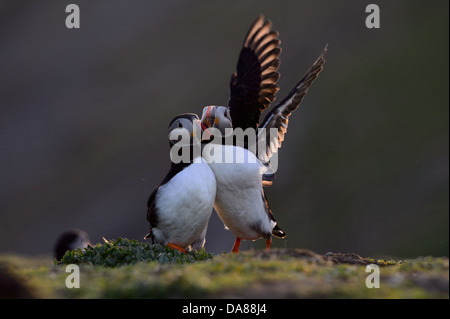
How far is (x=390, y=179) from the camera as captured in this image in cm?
2477

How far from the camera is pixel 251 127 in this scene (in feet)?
29.7

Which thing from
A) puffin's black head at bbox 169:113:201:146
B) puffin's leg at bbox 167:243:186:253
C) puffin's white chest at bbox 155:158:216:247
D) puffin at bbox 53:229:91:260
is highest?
puffin's black head at bbox 169:113:201:146

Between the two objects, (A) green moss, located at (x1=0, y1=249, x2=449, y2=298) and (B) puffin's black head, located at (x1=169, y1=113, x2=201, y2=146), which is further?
(B) puffin's black head, located at (x1=169, y1=113, x2=201, y2=146)

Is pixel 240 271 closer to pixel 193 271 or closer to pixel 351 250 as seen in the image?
pixel 193 271

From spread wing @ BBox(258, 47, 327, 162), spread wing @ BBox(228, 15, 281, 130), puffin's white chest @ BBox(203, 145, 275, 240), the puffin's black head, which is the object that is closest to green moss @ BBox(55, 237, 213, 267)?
puffin's white chest @ BBox(203, 145, 275, 240)

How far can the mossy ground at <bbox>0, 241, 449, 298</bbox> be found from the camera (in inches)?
186

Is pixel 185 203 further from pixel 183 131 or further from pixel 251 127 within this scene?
pixel 251 127

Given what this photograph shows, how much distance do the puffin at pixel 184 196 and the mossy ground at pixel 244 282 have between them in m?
1.63

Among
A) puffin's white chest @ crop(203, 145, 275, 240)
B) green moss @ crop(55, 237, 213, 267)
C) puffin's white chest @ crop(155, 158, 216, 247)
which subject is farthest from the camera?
puffin's white chest @ crop(203, 145, 275, 240)

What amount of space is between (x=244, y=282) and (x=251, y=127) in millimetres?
4355

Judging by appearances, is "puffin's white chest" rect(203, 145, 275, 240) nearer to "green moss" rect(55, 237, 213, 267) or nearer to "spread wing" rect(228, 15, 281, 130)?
"spread wing" rect(228, 15, 281, 130)

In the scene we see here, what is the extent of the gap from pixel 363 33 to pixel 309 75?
88.0ft

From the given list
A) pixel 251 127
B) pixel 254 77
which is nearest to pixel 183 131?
pixel 251 127

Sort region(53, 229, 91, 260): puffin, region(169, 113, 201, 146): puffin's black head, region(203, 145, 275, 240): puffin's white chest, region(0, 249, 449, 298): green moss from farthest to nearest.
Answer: region(53, 229, 91, 260): puffin → region(203, 145, 275, 240): puffin's white chest → region(169, 113, 201, 146): puffin's black head → region(0, 249, 449, 298): green moss
